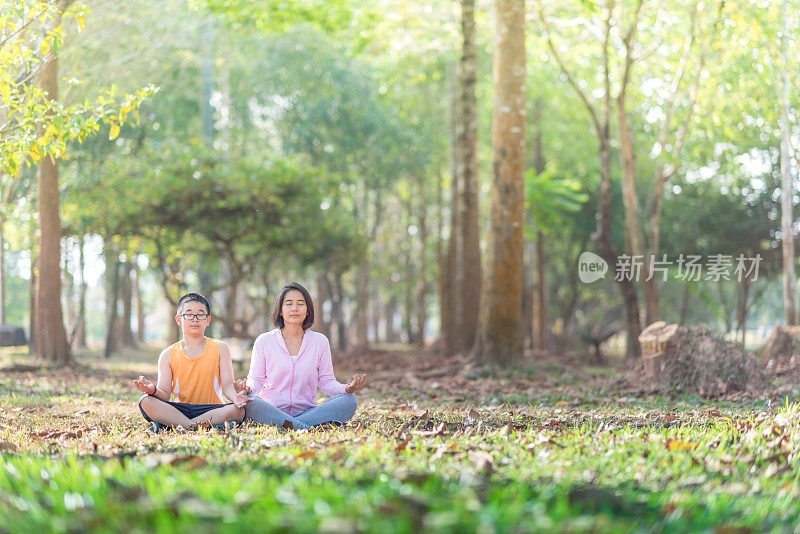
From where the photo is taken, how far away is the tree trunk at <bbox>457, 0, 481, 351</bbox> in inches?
557

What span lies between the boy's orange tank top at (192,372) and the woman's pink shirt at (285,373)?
321 millimetres

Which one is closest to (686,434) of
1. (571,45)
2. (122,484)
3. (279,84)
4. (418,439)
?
(418,439)

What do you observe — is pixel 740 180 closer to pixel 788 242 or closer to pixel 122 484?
pixel 788 242

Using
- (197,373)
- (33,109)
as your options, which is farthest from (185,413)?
(33,109)

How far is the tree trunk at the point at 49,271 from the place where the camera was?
1330cm

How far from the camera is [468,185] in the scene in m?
14.6

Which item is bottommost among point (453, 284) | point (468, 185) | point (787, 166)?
point (453, 284)

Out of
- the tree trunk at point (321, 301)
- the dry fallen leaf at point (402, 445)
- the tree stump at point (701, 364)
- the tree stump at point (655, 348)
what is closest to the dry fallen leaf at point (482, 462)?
the dry fallen leaf at point (402, 445)

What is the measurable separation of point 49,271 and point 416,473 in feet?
38.0

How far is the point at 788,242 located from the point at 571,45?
704cm

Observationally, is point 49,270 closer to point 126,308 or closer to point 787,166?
point 126,308

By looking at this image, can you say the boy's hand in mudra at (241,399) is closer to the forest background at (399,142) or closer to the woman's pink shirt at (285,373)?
the woman's pink shirt at (285,373)

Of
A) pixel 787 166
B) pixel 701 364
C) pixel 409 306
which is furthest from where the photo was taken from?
pixel 409 306

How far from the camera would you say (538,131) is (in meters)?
23.8
